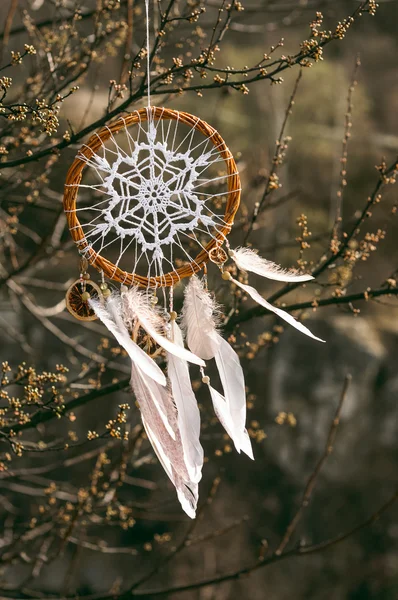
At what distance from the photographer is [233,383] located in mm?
1299

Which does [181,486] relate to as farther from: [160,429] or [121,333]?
[121,333]

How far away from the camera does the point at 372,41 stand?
523 cm

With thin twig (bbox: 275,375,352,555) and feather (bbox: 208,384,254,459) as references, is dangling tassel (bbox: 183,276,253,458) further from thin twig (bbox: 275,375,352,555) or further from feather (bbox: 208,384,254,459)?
thin twig (bbox: 275,375,352,555)

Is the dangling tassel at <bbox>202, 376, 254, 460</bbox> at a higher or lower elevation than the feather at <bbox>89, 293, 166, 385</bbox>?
lower

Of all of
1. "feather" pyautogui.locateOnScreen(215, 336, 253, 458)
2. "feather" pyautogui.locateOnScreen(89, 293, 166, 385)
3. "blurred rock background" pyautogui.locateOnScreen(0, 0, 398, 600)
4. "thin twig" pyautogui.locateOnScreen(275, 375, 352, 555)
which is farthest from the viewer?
"blurred rock background" pyautogui.locateOnScreen(0, 0, 398, 600)

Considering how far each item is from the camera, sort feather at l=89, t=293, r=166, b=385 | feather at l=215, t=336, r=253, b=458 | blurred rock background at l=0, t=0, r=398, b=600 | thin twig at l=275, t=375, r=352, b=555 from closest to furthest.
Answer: feather at l=89, t=293, r=166, b=385 < feather at l=215, t=336, r=253, b=458 < thin twig at l=275, t=375, r=352, b=555 < blurred rock background at l=0, t=0, r=398, b=600

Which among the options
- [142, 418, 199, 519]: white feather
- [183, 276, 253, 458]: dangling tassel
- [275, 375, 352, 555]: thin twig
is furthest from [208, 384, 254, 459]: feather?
[275, 375, 352, 555]: thin twig

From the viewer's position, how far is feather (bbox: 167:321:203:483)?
120cm

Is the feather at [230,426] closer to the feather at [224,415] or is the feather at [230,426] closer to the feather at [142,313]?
the feather at [224,415]

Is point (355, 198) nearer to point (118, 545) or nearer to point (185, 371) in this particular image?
point (118, 545)

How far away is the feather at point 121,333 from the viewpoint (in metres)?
1.16

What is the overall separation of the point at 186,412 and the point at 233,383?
113mm

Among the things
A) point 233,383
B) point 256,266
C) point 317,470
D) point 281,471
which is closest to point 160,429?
point 233,383

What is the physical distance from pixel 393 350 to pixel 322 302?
111 inches
